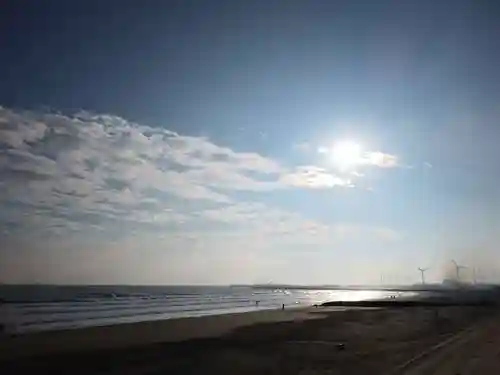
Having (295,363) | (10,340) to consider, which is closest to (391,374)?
(295,363)

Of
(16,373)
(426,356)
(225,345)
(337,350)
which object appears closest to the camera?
(16,373)

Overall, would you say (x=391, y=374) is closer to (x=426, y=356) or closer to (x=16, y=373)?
(x=426, y=356)

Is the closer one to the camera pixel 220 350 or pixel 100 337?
pixel 220 350

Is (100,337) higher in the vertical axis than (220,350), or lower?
higher

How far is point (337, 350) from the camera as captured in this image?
32.0 metres

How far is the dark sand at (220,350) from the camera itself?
25.8m

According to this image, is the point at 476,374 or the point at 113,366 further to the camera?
the point at 113,366

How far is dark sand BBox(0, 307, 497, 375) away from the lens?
25766 millimetres

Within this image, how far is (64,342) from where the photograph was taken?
123ft

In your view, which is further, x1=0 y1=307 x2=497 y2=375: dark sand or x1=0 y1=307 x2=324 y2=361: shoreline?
x1=0 y1=307 x2=324 y2=361: shoreline

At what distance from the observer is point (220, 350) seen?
33.5 metres

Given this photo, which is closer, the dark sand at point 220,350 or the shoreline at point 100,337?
the dark sand at point 220,350

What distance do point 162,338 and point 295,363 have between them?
15817mm

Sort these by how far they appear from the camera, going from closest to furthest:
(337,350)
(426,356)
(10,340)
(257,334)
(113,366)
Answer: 1. (113,366)
2. (426,356)
3. (337,350)
4. (10,340)
5. (257,334)
